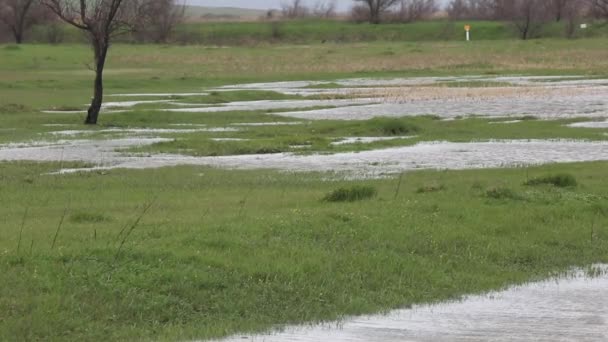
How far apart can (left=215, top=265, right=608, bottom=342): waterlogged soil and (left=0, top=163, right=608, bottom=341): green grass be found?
0.94ft

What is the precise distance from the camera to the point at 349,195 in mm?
16000

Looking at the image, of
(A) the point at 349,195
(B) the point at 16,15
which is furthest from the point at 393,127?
(B) the point at 16,15

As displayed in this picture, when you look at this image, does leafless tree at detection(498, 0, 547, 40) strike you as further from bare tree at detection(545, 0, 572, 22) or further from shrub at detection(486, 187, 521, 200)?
shrub at detection(486, 187, 521, 200)

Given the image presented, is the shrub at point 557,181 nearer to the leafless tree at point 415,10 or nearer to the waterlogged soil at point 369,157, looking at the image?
the waterlogged soil at point 369,157

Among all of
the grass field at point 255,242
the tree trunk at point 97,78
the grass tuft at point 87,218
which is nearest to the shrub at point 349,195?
the grass field at point 255,242

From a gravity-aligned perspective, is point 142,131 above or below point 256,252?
below

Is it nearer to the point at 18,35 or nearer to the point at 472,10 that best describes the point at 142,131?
the point at 18,35

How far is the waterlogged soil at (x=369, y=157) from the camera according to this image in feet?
73.2

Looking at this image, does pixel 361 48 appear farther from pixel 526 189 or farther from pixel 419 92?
pixel 526 189

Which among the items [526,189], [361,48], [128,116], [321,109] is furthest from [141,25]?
[361,48]

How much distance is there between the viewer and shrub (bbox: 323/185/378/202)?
627 inches

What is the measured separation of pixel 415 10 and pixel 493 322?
455 feet

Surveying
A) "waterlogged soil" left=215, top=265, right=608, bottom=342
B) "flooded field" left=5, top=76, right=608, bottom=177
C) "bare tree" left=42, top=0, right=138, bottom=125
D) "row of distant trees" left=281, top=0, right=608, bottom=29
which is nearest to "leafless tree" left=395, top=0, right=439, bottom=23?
"row of distant trees" left=281, top=0, right=608, bottom=29

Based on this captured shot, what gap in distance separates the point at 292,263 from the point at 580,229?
495 centimetres
